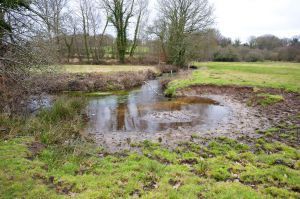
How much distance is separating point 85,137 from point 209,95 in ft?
35.8

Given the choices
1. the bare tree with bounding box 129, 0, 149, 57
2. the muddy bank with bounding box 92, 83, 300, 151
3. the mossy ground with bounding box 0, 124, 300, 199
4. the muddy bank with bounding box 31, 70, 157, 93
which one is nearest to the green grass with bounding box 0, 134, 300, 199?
the mossy ground with bounding box 0, 124, 300, 199

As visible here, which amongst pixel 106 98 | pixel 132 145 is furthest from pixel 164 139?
pixel 106 98

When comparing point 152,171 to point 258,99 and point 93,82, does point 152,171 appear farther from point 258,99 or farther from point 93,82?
point 93,82

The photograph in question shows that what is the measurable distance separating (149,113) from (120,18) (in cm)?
2818

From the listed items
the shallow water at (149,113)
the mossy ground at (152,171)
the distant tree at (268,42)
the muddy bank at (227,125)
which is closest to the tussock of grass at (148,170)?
the mossy ground at (152,171)

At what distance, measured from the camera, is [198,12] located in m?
29.9

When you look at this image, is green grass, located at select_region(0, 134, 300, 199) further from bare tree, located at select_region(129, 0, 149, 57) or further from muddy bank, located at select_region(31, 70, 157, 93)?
bare tree, located at select_region(129, 0, 149, 57)

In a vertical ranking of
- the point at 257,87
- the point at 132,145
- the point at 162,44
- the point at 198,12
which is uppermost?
the point at 198,12

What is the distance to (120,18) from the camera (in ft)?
118

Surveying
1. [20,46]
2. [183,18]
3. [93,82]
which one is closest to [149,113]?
[20,46]

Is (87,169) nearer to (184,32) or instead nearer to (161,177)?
(161,177)

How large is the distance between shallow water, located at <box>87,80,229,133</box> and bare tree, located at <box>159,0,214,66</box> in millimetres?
16894

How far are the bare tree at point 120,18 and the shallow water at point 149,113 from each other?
21.9 m

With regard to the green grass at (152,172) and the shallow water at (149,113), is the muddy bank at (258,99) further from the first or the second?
the green grass at (152,172)
